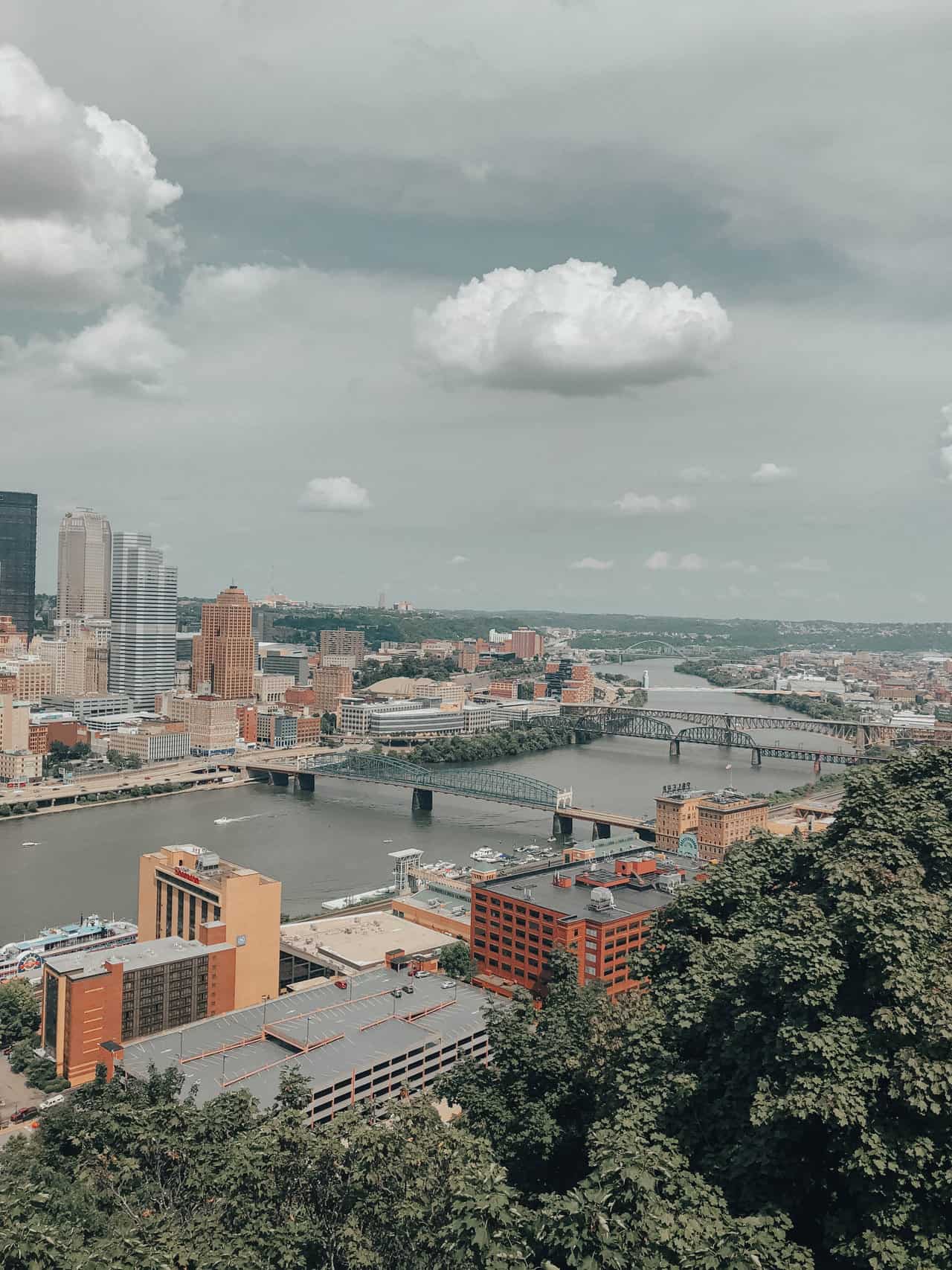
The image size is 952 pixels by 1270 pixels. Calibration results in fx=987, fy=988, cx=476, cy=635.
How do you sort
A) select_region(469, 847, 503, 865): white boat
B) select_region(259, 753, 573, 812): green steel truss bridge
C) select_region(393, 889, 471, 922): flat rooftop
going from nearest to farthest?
select_region(393, 889, 471, 922): flat rooftop
select_region(469, 847, 503, 865): white boat
select_region(259, 753, 573, 812): green steel truss bridge

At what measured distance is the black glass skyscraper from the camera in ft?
158

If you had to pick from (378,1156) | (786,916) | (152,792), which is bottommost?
(152,792)

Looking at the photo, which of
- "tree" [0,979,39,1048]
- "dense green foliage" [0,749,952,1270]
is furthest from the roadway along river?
"dense green foliage" [0,749,952,1270]

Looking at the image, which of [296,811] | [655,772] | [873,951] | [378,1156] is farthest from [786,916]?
[655,772]

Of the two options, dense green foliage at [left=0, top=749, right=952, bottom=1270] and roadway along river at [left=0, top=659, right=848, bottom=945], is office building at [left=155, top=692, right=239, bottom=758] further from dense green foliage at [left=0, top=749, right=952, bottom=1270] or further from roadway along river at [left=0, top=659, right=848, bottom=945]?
dense green foliage at [left=0, top=749, right=952, bottom=1270]

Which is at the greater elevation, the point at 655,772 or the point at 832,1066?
the point at 832,1066

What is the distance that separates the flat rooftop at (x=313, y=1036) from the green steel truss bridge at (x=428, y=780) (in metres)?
10.7

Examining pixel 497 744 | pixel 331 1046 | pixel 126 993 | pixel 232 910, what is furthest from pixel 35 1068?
pixel 497 744

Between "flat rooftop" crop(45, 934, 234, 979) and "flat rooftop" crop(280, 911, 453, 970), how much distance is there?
59.5 inches

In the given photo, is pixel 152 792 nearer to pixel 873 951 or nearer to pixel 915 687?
pixel 873 951

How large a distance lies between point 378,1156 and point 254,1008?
20.1 feet

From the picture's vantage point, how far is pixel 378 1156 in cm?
404

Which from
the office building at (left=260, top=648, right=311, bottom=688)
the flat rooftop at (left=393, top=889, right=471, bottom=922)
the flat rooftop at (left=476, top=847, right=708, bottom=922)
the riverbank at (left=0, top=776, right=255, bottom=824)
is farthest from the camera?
the office building at (left=260, top=648, right=311, bottom=688)

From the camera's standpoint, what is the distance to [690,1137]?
3711 millimetres
